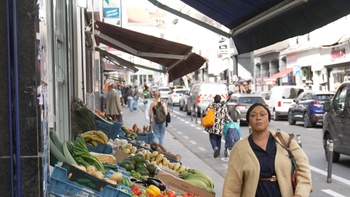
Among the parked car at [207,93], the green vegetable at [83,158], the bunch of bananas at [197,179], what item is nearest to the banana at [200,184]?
the bunch of bananas at [197,179]

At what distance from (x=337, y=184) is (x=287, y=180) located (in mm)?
6977

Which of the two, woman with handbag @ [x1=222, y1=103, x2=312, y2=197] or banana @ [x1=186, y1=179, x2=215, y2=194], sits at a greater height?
woman with handbag @ [x1=222, y1=103, x2=312, y2=197]

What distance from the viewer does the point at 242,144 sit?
4.61m

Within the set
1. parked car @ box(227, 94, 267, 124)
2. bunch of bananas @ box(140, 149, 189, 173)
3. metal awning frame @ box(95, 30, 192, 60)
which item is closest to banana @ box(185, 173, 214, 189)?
bunch of bananas @ box(140, 149, 189, 173)

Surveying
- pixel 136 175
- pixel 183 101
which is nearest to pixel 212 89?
pixel 183 101

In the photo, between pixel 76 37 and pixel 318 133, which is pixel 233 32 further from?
pixel 318 133

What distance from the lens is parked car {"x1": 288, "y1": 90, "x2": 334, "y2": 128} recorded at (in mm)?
23716

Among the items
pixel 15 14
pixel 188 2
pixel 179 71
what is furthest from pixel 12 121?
pixel 179 71

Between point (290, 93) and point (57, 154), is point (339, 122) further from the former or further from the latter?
point (290, 93)

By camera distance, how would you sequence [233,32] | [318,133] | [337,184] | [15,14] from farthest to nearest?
[318,133] → [337,184] → [233,32] → [15,14]

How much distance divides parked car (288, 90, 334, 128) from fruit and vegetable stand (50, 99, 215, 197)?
1517 cm

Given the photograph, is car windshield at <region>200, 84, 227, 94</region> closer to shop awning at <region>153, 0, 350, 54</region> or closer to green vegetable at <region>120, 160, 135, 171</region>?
shop awning at <region>153, 0, 350, 54</region>

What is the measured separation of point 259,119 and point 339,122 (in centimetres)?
894

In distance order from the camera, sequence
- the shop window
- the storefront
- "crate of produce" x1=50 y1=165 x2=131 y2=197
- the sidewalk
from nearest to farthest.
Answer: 1. "crate of produce" x1=50 y1=165 x2=131 y2=197
2. the sidewalk
3. the shop window
4. the storefront
